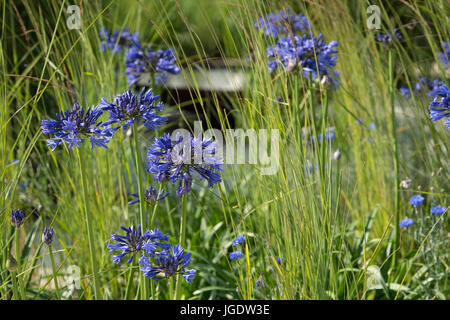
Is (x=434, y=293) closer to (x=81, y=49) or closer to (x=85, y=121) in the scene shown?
(x=85, y=121)

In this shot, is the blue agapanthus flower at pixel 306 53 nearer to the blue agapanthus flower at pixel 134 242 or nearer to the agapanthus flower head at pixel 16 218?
the blue agapanthus flower at pixel 134 242

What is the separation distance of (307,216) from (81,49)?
134cm

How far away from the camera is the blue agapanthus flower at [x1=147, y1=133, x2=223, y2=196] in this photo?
100 centimetres

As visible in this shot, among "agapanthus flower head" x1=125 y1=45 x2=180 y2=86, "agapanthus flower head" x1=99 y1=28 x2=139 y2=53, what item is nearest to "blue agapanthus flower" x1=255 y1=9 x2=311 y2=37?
"agapanthus flower head" x1=125 y1=45 x2=180 y2=86

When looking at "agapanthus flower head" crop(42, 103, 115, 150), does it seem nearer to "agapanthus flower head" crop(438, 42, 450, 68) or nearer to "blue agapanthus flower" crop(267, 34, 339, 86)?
"blue agapanthus flower" crop(267, 34, 339, 86)

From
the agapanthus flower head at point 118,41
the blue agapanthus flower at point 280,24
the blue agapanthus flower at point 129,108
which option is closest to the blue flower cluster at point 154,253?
the blue agapanthus flower at point 129,108

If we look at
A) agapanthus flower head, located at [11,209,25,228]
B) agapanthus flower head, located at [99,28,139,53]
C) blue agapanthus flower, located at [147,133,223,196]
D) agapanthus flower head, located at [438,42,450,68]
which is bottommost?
agapanthus flower head, located at [11,209,25,228]

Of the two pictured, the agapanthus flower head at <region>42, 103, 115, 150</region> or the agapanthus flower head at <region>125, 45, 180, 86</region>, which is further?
the agapanthus flower head at <region>125, 45, 180, 86</region>

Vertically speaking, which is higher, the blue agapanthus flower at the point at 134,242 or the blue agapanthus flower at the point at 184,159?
the blue agapanthus flower at the point at 184,159

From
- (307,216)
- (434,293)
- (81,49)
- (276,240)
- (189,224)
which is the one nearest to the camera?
(307,216)

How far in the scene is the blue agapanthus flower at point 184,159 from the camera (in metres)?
1.00

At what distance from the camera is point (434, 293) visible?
162cm
